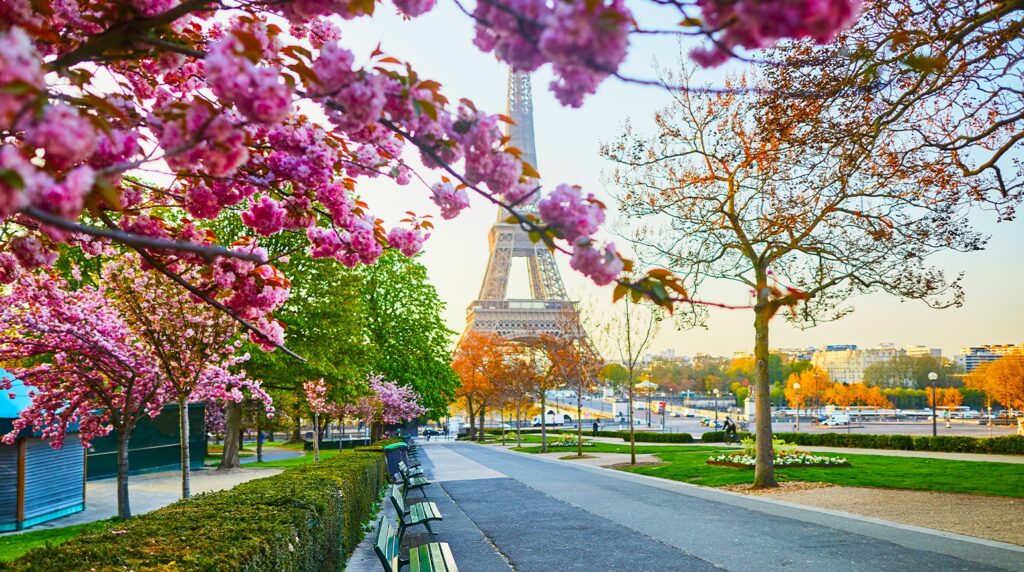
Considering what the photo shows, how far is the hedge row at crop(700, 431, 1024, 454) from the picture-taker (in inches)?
969

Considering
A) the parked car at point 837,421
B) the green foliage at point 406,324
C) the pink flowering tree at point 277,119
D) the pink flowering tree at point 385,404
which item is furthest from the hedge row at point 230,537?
the parked car at point 837,421

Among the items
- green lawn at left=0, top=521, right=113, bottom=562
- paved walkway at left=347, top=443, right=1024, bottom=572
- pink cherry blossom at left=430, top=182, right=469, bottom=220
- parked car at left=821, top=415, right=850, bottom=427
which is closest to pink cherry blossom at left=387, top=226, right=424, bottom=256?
pink cherry blossom at left=430, top=182, right=469, bottom=220

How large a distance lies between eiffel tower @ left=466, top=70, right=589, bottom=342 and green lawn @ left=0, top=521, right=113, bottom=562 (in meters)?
50.3

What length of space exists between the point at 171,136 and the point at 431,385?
Result: 114 ft

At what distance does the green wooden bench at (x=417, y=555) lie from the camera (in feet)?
19.0

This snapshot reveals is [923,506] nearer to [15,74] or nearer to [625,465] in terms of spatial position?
[625,465]

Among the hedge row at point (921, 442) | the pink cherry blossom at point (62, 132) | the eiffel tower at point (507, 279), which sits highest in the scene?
the eiffel tower at point (507, 279)

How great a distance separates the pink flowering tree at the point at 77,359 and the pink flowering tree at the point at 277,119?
7.24m

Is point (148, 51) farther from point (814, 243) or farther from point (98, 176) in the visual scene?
point (814, 243)

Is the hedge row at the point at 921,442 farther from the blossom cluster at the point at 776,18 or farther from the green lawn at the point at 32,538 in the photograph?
the blossom cluster at the point at 776,18

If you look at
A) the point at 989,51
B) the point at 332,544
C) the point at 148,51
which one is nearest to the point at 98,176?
the point at 148,51

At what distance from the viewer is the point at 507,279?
6981 cm

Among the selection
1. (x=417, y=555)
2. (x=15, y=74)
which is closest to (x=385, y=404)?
(x=417, y=555)

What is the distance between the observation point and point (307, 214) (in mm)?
4812
